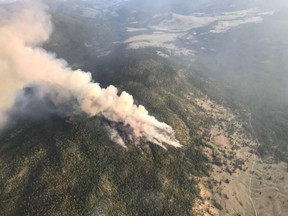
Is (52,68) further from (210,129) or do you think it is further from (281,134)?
(281,134)

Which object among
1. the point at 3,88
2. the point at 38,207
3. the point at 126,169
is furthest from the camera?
the point at 3,88

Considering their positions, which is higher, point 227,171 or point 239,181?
point 239,181

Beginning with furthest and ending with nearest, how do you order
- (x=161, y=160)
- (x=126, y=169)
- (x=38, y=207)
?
(x=161, y=160) < (x=126, y=169) < (x=38, y=207)

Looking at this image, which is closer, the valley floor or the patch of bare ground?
the patch of bare ground

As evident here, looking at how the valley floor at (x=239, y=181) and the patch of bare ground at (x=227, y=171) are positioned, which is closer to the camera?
the patch of bare ground at (x=227, y=171)

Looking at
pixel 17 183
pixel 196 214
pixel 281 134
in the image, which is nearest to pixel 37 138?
pixel 17 183

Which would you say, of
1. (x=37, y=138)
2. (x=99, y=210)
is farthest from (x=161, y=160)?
(x=37, y=138)

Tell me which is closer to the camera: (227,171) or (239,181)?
(239,181)

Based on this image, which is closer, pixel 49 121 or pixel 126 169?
pixel 126 169

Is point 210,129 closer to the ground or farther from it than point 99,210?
closer to the ground
